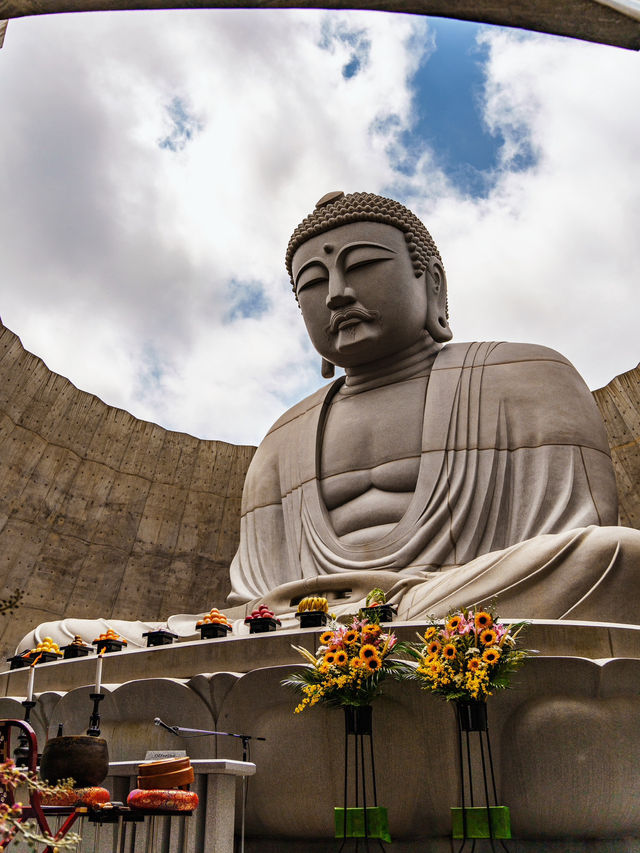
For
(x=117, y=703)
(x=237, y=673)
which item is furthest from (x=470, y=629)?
(x=117, y=703)

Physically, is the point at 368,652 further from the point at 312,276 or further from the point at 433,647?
the point at 312,276

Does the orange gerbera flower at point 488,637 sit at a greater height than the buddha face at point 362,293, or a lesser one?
lesser

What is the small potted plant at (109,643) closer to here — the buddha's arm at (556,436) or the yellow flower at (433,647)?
the yellow flower at (433,647)

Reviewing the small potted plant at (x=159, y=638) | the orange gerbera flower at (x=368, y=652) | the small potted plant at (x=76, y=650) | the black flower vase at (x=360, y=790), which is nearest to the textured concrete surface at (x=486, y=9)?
the orange gerbera flower at (x=368, y=652)

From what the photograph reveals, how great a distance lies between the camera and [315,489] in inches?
258

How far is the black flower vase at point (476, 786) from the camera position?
3.02 m

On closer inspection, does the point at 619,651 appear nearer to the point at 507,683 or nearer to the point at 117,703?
the point at 507,683

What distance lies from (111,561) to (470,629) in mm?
6011

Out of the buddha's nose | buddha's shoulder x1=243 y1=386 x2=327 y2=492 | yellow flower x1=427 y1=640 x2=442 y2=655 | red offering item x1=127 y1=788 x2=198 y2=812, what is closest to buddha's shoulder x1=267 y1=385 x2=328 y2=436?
buddha's shoulder x1=243 y1=386 x2=327 y2=492

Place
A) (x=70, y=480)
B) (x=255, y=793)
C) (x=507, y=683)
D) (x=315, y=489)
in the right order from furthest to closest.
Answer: (x=70, y=480)
(x=315, y=489)
(x=255, y=793)
(x=507, y=683)

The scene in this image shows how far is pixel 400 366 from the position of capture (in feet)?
22.6

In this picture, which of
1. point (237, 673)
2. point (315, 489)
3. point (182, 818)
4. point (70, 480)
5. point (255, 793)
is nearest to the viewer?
point (182, 818)

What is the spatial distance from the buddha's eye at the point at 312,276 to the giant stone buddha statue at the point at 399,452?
0.01m

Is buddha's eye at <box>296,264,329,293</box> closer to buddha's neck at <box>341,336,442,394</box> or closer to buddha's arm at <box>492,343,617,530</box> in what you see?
buddha's neck at <box>341,336,442,394</box>
